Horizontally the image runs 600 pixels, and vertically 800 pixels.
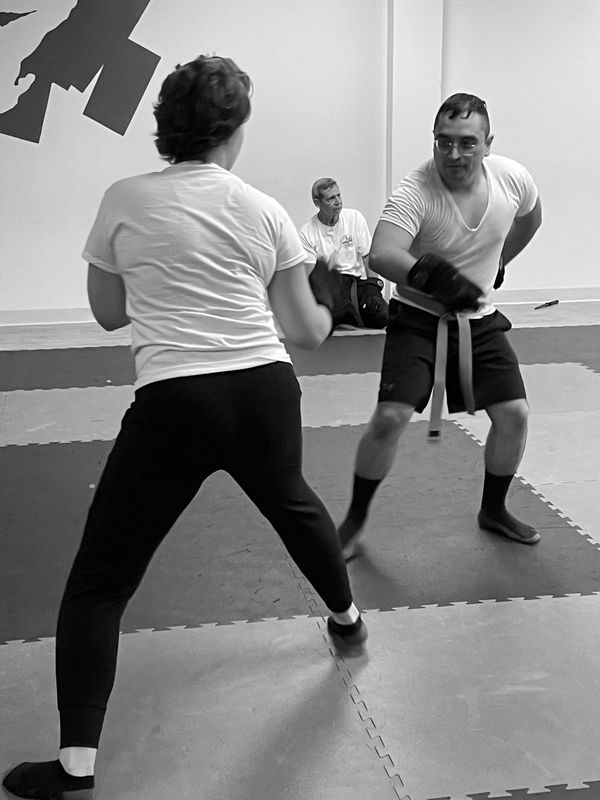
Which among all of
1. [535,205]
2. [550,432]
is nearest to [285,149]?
[550,432]

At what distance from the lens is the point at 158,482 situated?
1933mm

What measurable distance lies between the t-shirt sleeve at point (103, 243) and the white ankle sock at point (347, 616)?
1111 mm

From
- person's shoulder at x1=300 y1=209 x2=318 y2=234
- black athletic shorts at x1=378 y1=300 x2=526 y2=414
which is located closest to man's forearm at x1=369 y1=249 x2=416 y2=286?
black athletic shorts at x1=378 y1=300 x2=526 y2=414

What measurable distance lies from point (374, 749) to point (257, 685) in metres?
0.40

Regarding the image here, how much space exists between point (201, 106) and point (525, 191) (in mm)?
1560

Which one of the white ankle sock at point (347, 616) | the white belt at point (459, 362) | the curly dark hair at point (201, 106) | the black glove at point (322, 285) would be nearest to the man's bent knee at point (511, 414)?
the white belt at point (459, 362)

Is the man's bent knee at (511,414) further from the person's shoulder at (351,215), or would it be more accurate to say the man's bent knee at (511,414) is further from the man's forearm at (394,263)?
the person's shoulder at (351,215)

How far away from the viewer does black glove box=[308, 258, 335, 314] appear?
2.19 m

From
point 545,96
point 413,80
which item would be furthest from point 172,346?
point 545,96

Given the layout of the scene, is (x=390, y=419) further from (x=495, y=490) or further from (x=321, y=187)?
(x=321, y=187)

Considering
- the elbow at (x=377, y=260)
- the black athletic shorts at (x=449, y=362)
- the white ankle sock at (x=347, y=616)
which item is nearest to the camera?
the white ankle sock at (x=347, y=616)

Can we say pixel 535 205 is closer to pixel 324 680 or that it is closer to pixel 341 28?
pixel 324 680

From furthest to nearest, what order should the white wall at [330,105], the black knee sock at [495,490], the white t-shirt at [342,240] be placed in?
the white wall at [330,105] < the white t-shirt at [342,240] < the black knee sock at [495,490]

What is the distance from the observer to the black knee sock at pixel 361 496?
125 inches
